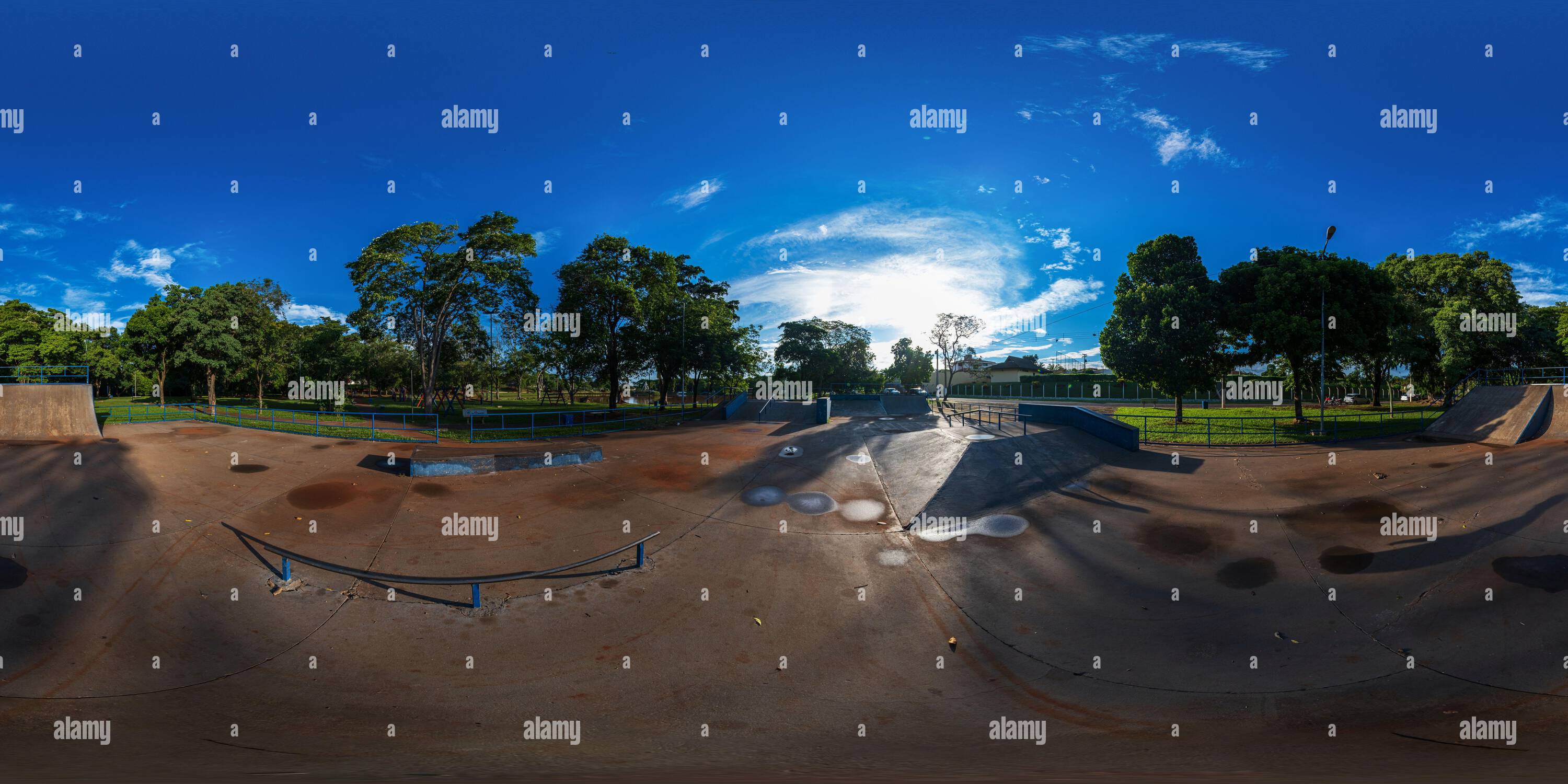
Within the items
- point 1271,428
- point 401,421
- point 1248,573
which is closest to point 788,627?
point 1248,573

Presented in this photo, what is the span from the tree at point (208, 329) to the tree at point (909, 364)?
67890 millimetres

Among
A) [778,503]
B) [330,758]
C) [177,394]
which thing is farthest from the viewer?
[177,394]

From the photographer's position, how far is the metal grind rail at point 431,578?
7.14 m

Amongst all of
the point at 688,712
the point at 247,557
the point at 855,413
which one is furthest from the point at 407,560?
the point at 855,413

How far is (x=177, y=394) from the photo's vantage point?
55188 millimetres

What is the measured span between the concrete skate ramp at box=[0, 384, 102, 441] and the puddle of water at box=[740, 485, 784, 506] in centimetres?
1956

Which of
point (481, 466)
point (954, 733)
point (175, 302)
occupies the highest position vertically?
point (175, 302)

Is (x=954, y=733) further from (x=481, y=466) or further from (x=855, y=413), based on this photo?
(x=855, y=413)

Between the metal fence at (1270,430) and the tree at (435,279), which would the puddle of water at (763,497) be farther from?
the tree at (435,279)

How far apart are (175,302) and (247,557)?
3865cm

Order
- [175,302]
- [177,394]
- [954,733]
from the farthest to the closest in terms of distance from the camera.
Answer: [177,394] < [175,302] < [954,733]

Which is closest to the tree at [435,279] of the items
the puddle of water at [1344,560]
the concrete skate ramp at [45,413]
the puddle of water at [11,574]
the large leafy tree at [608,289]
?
the large leafy tree at [608,289]

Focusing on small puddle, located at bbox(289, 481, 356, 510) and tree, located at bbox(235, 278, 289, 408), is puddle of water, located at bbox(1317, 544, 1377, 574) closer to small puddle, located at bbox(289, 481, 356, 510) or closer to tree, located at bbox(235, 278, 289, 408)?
small puddle, located at bbox(289, 481, 356, 510)

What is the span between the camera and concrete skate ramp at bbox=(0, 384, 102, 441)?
52.6ft
